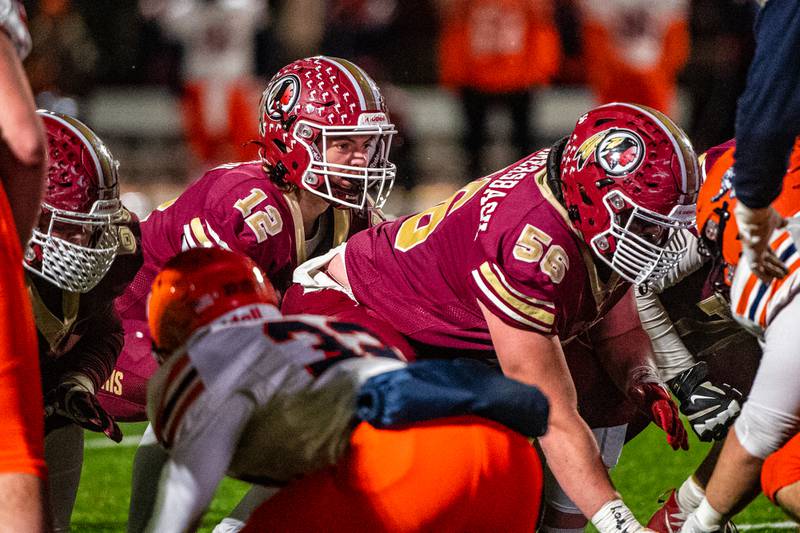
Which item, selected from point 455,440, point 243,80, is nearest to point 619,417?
point 455,440

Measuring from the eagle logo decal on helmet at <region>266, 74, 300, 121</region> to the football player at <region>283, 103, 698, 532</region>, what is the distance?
779 millimetres

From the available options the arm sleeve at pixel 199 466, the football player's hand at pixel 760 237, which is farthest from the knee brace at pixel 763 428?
the arm sleeve at pixel 199 466

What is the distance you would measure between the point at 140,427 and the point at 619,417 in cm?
315

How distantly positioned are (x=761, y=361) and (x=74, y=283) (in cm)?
182

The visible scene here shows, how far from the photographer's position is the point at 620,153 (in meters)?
3.68

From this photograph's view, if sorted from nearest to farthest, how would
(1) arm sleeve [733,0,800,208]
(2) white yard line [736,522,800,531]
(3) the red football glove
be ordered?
(1) arm sleeve [733,0,800,208] → (3) the red football glove → (2) white yard line [736,522,800,531]

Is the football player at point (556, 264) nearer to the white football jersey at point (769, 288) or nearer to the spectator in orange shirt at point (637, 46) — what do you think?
the white football jersey at point (769, 288)

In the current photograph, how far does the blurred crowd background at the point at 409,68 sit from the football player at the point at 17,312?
7580 millimetres

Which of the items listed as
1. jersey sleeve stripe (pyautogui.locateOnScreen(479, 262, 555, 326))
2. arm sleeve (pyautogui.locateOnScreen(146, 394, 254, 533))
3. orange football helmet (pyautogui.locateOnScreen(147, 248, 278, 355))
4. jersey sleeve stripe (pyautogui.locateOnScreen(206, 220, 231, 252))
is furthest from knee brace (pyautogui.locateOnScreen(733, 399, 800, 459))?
jersey sleeve stripe (pyautogui.locateOnScreen(206, 220, 231, 252))

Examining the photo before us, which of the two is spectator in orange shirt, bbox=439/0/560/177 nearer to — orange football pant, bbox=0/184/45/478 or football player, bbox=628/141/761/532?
football player, bbox=628/141/761/532

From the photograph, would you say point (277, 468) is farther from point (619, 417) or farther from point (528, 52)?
point (528, 52)

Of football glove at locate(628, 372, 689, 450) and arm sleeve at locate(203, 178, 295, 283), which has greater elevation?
arm sleeve at locate(203, 178, 295, 283)

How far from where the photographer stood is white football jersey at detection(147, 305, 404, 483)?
2.67 meters

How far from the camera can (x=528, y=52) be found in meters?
10.3
